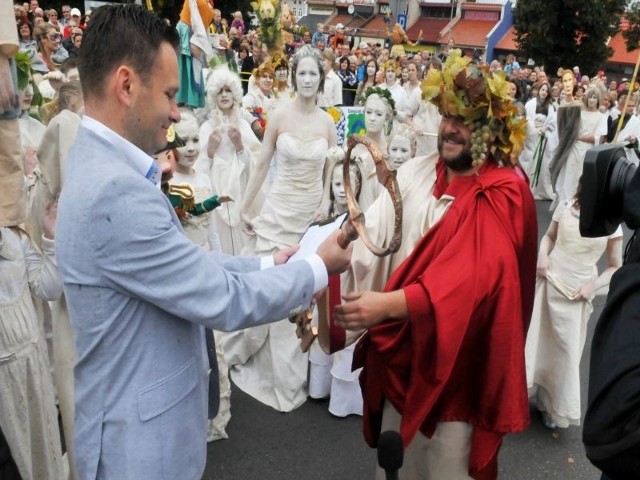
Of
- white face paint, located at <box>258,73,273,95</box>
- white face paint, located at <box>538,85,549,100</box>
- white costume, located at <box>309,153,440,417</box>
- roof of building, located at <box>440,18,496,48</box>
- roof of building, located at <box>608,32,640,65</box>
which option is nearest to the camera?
white costume, located at <box>309,153,440,417</box>

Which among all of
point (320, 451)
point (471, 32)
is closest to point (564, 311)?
point (320, 451)

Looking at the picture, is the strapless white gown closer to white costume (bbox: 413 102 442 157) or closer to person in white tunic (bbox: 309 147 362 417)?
person in white tunic (bbox: 309 147 362 417)

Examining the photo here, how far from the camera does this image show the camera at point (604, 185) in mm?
1576

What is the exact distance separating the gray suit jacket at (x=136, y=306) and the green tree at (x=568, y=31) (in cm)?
2796

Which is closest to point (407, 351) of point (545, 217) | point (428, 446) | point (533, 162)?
point (428, 446)

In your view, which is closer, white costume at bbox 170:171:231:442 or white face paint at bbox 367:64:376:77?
white costume at bbox 170:171:231:442

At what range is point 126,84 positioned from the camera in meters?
1.47

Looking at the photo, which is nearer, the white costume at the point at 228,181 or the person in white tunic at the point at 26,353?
the person in white tunic at the point at 26,353

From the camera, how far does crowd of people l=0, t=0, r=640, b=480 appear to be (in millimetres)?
1468

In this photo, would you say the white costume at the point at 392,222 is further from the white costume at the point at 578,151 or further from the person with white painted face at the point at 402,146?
the white costume at the point at 578,151

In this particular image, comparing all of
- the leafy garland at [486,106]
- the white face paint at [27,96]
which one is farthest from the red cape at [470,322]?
the white face paint at [27,96]

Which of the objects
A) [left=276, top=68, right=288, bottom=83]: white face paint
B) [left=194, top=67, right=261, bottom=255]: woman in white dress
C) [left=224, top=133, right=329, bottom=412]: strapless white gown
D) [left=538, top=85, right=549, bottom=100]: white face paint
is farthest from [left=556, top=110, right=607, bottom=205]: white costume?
[left=224, top=133, right=329, bottom=412]: strapless white gown

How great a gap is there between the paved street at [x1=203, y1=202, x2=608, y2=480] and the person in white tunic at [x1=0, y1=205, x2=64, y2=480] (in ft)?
3.56

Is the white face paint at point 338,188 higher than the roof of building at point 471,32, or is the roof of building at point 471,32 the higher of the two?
the roof of building at point 471,32
